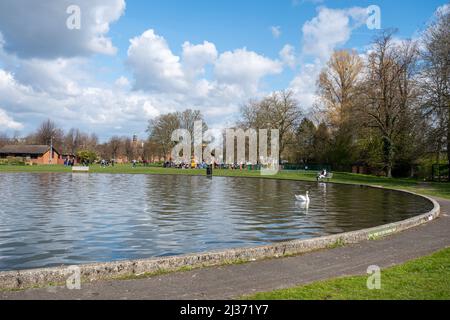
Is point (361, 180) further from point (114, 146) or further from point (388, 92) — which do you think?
point (114, 146)

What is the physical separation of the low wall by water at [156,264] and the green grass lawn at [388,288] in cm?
208

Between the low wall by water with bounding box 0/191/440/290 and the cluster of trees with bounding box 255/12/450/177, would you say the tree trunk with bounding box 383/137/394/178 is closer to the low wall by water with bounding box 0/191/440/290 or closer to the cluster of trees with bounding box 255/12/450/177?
the cluster of trees with bounding box 255/12/450/177

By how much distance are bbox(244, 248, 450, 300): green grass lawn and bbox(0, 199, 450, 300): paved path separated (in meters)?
0.45

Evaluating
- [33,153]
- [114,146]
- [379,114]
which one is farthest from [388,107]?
[114,146]

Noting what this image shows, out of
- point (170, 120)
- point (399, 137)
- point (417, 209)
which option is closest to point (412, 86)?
point (399, 137)

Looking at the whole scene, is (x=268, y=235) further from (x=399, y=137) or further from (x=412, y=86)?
(x=399, y=137)

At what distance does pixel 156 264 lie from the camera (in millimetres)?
7711

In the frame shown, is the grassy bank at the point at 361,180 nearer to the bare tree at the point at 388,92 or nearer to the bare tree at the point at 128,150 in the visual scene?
the bare tree at the point at 388,92

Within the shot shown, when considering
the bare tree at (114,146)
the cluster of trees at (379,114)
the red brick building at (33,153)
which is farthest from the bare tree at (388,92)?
the bare tree at (114,146)

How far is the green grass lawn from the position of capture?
6129mm

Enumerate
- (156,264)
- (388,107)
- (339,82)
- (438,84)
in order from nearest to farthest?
(156,264) → (438,84) → (388,107) → (339,82)

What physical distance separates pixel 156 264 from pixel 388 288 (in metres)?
3.86

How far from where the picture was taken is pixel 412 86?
44750 millimetres

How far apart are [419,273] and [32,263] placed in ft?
24.4
